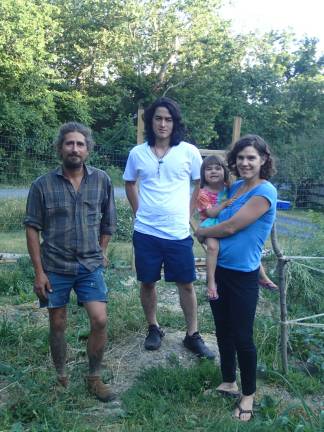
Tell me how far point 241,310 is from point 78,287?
1.07 m

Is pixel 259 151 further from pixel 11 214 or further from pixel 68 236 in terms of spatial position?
pixel 11 214

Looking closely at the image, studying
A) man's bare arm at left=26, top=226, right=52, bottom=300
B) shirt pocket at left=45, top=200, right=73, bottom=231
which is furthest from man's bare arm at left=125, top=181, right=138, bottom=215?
man's bare arm at left=26, top=226, right=52, bottom=300

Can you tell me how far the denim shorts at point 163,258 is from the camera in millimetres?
3707

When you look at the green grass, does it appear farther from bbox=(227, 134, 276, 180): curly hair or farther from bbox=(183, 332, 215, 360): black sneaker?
bbox=(227, 134, 276, 180): curly hair

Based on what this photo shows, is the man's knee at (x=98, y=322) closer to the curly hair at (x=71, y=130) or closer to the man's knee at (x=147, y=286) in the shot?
the man's knee at (x=147, y=286)

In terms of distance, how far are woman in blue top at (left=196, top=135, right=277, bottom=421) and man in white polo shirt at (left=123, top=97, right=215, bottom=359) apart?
65 cm

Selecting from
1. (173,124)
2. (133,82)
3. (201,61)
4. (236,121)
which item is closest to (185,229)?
(173,124)

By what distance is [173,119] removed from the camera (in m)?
3.73

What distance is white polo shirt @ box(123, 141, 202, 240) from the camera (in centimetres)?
366

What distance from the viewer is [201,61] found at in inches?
1040

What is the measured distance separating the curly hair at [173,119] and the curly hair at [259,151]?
2.57 feet

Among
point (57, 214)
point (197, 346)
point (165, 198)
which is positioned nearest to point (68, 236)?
point (57, 214)

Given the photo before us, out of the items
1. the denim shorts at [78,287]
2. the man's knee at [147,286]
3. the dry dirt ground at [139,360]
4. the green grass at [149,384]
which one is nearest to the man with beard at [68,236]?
the denim shorts at [78,287]

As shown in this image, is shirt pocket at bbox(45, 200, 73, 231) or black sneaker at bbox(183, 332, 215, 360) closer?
shirt pocket at bbox(45, 200, 73, 231)
